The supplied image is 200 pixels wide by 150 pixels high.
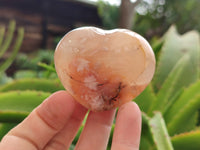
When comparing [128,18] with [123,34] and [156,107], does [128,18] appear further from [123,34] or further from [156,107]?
[123,34]

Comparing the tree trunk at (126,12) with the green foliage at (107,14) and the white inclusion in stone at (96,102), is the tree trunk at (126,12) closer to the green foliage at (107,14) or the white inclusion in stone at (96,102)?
the green foliage at (107,14)

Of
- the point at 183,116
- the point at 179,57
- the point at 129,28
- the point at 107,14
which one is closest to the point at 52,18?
the point at 107,14

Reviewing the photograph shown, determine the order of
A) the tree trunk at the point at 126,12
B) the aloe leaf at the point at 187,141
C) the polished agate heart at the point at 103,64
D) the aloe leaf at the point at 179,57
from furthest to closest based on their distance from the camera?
the tree trunk at the point at 126,12 → the aloe leaf at the point at 179,57 → the aloe leaf at the point at 187,141 → the polished agate heart at the point at 103,64

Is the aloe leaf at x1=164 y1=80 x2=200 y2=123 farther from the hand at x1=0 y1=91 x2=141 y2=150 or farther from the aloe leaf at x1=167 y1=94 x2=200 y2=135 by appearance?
the hand at x1=0 y1=91 x2=141 y2=150

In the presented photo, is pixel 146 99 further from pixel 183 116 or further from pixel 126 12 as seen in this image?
pixel 126 12

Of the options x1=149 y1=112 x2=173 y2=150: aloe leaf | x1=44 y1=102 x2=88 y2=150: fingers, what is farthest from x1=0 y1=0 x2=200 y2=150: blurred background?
x1=44 y1=102 x2=88 y2=150: fingers

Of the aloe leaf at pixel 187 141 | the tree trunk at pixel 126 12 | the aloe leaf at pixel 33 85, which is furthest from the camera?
the tree trunk at pixel 126 12

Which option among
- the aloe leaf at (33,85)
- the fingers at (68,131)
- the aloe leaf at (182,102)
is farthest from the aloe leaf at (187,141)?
the aloe leaf at (33,85)
